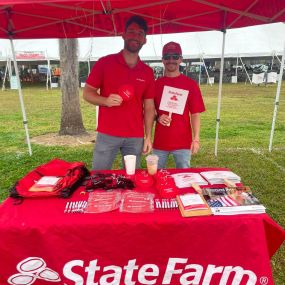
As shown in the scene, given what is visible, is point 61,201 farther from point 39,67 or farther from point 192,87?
point 39,67

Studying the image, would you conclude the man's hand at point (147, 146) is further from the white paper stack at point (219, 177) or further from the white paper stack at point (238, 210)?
the white paper stack at point (238, 210)

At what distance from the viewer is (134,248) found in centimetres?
181

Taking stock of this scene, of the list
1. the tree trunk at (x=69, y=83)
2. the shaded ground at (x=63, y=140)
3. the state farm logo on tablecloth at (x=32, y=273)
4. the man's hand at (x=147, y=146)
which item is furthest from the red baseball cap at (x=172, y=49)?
the tree trunk at (x=69, y=83)

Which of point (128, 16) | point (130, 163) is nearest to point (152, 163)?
point (130, 163)

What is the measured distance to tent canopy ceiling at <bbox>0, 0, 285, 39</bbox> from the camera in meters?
3.38

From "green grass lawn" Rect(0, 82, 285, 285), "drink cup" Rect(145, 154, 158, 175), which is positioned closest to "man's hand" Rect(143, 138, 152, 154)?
"drink cup" Rect(145, 154, 158, 175)

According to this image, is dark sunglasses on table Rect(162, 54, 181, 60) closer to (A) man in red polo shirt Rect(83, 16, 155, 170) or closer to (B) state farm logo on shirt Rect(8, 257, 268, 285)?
(A) man in red polo shirt Rect(83, 16, 155, 170)

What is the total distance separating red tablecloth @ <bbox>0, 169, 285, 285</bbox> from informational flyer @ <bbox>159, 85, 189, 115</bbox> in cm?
129

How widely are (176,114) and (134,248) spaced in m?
1.50

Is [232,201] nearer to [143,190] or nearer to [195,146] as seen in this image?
[143,190]

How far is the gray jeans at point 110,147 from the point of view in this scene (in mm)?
2809

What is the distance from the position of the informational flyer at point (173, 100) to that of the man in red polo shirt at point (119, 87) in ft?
0.41

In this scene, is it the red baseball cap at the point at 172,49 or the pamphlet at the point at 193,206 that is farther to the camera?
the red baseball cap at the point at 172,49

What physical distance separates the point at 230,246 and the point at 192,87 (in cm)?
163
